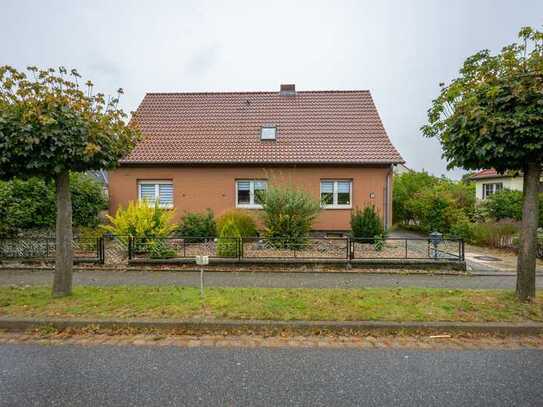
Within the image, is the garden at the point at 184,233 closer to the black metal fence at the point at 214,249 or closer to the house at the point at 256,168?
the black metal fence at the point at 214,249

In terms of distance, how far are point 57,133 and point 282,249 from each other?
6.25m

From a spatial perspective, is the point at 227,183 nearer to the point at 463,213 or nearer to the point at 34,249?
the point at 34,249

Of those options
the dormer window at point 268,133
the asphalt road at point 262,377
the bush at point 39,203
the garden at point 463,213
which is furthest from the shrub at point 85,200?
the garden at point 463,213

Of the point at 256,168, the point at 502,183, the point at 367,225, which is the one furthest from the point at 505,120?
the point at 502,183

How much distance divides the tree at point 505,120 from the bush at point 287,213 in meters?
5.26

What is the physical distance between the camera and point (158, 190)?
1427 centimetres

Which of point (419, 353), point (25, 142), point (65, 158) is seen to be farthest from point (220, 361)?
point (25, 142)

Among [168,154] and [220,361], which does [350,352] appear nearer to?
[220,361]

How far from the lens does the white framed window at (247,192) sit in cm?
1409

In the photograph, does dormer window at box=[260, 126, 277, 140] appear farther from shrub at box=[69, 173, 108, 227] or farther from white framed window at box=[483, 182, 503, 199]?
white framed window at box=[483, 182, 503, 199]

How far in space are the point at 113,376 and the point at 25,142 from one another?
361 centimetres

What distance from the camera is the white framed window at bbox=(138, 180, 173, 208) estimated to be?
46.7 feet

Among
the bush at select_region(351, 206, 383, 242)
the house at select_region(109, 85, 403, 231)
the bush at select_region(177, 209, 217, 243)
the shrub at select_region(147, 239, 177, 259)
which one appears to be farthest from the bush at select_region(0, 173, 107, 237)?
the bush at select_region(351, 206, 383, 242)

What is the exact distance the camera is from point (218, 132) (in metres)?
15.3
